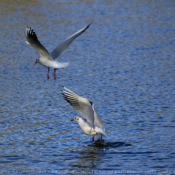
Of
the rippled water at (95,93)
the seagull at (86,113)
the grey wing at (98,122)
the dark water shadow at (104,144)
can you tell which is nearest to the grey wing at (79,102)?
the seagull at (86,113)

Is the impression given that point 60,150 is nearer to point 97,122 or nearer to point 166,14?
point 97,122

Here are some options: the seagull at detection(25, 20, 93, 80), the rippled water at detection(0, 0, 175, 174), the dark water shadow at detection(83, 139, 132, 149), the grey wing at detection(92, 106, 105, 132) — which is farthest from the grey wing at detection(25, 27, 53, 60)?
the dark water shadow at detection(83, 139, 132, 149)

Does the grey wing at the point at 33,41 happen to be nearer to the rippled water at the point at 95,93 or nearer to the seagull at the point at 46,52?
the seagull at the point at 46,52

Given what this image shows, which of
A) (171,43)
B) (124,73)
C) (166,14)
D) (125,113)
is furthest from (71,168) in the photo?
(166,14)

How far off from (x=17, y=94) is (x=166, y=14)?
1544 cm

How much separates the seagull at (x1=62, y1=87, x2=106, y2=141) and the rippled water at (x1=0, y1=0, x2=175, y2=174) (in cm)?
31

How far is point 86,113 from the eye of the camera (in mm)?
12133

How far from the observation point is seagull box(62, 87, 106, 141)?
11.8 metres

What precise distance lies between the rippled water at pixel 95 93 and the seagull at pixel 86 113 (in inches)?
12.0

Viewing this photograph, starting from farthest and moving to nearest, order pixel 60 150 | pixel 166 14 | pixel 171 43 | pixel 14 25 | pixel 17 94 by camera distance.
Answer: pixel 166 14 < pixel 14 25 < pixel 171 43 < pixel 17 94 < pixel 60 150

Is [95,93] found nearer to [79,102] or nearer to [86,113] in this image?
[86,113]

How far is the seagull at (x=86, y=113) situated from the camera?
1183cm

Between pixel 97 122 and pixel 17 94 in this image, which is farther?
pixel 17 94

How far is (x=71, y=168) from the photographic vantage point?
1090cm
